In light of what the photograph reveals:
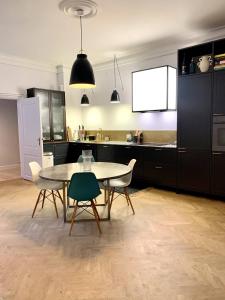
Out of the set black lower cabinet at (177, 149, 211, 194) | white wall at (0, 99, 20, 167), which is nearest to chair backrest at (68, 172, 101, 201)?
black lower cabinet at (177, 149, 211, 194)

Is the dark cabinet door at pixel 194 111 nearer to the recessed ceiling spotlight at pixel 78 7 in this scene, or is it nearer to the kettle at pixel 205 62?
the kettle at pixel 205 62

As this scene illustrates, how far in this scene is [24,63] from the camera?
5703mm

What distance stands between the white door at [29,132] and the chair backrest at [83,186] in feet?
9.05

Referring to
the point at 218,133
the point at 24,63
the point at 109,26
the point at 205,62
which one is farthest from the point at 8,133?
the point at 218,133

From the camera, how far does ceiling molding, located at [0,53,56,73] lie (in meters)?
5.36

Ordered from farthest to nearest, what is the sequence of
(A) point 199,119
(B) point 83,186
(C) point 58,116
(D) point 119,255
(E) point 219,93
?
(C) point 58,116, (A) point 199,119, (E) point 219,93, (B) point 83,186, (D) point 119,255

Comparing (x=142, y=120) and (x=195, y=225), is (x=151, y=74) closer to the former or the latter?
(x=142, y=120)

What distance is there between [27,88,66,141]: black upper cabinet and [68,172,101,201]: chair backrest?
3.25 m

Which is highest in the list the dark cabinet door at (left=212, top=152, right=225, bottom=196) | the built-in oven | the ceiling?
the ceiling

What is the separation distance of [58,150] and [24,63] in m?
2.16

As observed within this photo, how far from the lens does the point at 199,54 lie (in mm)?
4293

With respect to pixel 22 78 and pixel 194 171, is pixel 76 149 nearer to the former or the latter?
pixel 22 78

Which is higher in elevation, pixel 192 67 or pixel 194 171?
pixel 192 67

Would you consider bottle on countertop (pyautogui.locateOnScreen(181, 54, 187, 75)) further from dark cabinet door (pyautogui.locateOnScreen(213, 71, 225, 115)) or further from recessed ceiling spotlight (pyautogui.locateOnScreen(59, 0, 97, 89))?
recessed ceiling spotlight (pyautogui.locateOnScreen(59, 0, 97, 89))
